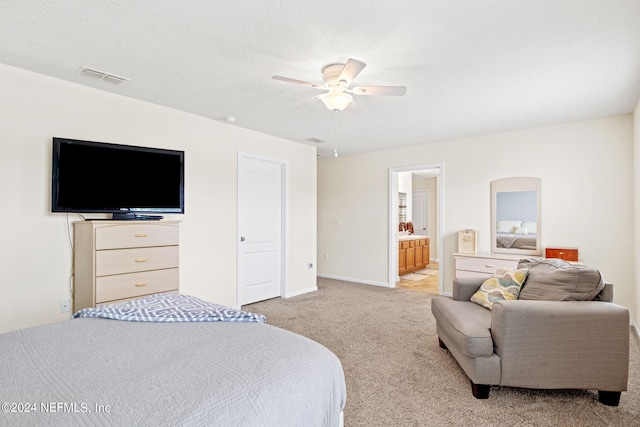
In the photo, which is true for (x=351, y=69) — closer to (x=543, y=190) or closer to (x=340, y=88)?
(x=340, y=88)

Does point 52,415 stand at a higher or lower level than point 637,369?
higher

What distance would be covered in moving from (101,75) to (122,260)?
1.55 m

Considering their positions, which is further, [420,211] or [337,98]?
[420,211]

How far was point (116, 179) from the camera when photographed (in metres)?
3.00

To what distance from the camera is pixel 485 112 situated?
12.1 ft

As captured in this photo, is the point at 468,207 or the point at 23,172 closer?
the point at 23,172

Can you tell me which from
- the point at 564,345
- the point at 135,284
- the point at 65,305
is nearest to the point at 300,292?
the point at 135,284

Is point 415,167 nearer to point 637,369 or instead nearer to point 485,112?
point 485,112

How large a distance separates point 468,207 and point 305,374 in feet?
14.3

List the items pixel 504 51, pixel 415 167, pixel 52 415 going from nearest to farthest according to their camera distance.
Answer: pixel 52 415 → pixel 504 51 → pixel 415 167

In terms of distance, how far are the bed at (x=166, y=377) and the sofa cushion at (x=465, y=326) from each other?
4.00 ft

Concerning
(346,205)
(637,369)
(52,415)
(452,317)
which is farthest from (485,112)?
(52,415)

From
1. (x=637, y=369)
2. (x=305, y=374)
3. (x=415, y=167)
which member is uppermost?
(x=415, y=167)

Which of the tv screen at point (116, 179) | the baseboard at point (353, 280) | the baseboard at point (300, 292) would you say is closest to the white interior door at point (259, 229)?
the baseboard at point (300, 292)
